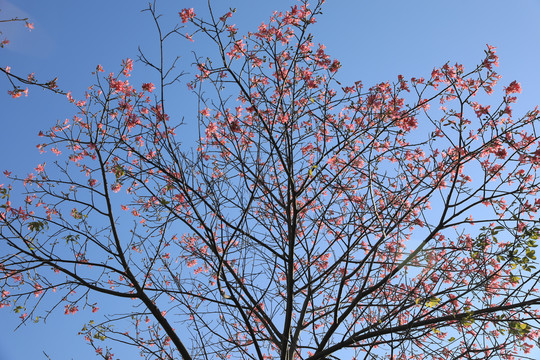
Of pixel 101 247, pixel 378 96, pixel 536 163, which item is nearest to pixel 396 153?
pixel 378 96

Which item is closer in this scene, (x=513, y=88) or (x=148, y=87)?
(x=513, y=88)

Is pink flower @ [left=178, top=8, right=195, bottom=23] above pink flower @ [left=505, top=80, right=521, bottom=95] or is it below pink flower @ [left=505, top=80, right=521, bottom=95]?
above

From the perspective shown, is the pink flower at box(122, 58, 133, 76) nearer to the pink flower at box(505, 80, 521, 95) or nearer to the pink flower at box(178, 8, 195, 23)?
the pink flower at box(178, 8, 195, 23)

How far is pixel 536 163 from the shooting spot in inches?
168

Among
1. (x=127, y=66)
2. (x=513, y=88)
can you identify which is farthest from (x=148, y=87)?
(x=513, y=88)

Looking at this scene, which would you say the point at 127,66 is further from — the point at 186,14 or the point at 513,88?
the point at 513,88

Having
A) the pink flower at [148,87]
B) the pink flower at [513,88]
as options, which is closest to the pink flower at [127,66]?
the pink flower at [148,87]

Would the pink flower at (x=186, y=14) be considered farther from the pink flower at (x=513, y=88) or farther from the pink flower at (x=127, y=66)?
the pink flower at (x=513, y=88)

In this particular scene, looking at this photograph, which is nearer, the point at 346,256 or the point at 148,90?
the point at 346,256

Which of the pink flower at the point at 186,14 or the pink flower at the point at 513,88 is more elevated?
the pink flower at the point at 186,14

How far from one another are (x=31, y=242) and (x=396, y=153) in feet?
13.9

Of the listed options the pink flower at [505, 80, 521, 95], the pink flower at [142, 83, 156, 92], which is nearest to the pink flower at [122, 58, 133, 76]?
the pink flower at [142, 83, 156, 92]

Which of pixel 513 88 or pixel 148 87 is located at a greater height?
pixel 148 87

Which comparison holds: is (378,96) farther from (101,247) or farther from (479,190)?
(101,247)
